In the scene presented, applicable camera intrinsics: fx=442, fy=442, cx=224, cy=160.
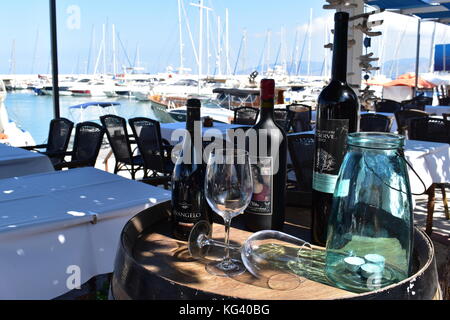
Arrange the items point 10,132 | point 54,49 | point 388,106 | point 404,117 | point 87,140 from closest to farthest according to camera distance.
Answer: point 87,140
point 54,49
point 404,117
point 10,132
point 388,106

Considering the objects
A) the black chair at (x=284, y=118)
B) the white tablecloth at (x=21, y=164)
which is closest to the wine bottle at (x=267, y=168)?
the white tablecloth at (x=21, y=164)

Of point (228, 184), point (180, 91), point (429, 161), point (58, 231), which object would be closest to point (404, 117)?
point (429, 161)

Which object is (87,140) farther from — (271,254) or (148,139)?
(271,254)

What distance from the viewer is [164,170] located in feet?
15.4

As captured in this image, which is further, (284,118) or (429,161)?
(284,118)

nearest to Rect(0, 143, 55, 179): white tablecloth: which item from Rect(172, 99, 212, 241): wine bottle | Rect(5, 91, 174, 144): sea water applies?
Rect(172, 99, 212, 241): wine bottle

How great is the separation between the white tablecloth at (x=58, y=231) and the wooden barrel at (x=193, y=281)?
757mm

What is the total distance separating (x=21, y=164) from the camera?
317 centimetres

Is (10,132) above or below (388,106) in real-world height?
below

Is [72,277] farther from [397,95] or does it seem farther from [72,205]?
[397,95]

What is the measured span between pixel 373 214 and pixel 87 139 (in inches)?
145

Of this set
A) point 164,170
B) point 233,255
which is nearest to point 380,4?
point 164,170

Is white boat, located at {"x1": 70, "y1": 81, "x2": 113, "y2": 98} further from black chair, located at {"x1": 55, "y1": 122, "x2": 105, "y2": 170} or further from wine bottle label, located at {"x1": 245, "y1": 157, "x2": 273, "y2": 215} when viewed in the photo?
wine bottle label, located at {"x1": 245, "y1": 157, "x2": 273, "y2": 215}
